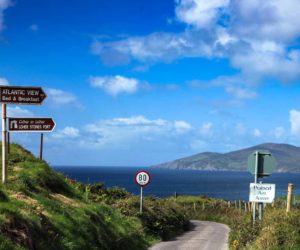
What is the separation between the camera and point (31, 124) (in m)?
17.0

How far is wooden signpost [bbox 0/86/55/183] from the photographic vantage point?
15633mm

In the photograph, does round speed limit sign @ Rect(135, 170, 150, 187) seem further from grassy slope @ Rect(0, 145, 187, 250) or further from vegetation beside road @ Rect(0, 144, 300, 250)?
vegetation beside road @ Rect(0, 144, 300, 250)

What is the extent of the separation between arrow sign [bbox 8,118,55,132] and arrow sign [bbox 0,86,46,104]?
78 centimetres

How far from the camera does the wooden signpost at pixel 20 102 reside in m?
15.6

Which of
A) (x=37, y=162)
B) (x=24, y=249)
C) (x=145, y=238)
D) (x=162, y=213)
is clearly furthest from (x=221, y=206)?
(x=24, y=249)

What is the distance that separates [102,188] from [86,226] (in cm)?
1845

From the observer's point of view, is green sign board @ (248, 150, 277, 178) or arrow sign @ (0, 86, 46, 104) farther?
green sign board @ (248, 150, 277, 178)

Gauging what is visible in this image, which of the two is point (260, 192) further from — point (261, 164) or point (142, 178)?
point (142, 178)

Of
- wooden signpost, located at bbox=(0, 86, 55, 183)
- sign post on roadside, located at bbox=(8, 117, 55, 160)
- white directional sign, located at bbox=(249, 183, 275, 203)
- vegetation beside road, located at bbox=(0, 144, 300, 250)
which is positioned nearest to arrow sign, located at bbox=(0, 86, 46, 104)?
wooden signpost, located at bbox=(0, 86, 55, 183)

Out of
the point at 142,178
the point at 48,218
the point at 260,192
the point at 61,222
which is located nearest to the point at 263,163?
the point at 260,192

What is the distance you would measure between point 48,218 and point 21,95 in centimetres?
398

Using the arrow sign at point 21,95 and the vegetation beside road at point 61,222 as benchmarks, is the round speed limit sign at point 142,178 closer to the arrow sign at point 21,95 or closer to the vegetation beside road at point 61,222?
the vegetation beside road at point 61,222

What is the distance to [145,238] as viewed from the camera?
25891 millimetres

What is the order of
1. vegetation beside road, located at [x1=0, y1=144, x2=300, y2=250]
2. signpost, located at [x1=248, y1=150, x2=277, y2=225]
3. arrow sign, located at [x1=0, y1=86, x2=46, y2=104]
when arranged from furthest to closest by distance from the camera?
signpost, located at [x1=248, y1=150, x2=277, y2=225], arrow sign, located at [x1=0, y1=86, x2=46, y2=104], vegetation beside road, located at [x1=0, y1=144, x2=300, y2=250]
